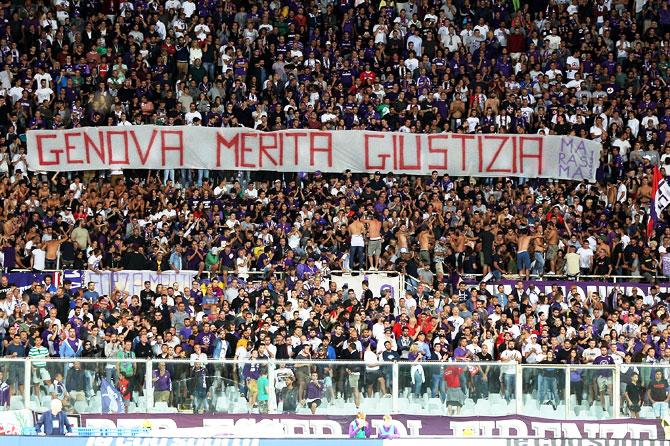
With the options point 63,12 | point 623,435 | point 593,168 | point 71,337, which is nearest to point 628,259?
point 593,168

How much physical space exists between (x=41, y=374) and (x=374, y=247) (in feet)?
32.6

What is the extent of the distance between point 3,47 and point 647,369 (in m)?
19.2

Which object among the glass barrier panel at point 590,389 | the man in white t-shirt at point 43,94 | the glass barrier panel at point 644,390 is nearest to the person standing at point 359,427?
the glass barrier panel at point 590,389

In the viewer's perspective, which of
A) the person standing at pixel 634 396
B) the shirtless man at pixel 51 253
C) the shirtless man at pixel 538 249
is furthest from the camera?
the shirtless man at pixel 538 249

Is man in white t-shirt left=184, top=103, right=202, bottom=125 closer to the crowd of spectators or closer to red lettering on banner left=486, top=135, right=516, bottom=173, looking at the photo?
the crowd of spectators

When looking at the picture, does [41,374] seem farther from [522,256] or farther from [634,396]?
[522,256]

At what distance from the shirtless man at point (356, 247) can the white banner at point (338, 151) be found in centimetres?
399

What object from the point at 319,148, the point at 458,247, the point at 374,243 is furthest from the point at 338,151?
the point at 458,247

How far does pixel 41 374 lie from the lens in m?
24.6

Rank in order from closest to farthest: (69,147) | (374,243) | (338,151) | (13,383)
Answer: (13,383) < (374,243) < (69,147) < (338,151)

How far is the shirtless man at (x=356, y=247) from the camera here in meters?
32.5

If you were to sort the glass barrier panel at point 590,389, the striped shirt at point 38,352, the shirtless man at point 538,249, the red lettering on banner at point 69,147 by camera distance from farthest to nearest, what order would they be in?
the red lettering on banner at point 69,147
the shirtless man at point 538,249
the striped shirt at point 38,352
the glass barrier panel at point 590,389

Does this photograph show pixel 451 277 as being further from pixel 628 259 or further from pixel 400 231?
pixel 628 259

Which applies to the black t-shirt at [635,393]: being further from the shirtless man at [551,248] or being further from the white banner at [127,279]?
the white banner at [127,279]
